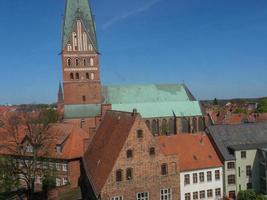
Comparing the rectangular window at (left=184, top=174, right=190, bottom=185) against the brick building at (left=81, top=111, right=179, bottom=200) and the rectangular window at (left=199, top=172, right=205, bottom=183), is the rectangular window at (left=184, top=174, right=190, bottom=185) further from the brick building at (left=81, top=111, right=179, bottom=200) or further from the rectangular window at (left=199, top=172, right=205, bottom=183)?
the brick building at (left=81, top=111, right=179, bottom=200)

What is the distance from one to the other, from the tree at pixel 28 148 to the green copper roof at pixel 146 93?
92.6ft

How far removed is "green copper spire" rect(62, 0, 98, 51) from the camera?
73.4 m

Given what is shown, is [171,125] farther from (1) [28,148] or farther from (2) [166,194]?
(2) [166,194]

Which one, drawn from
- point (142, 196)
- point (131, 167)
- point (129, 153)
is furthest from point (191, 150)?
point (129, 153)

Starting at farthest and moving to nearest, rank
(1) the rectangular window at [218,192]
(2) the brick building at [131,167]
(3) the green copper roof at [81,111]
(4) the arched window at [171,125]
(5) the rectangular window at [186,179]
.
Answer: (4) the arched window at [171,125] → (3) the green copper roof at [81,111] → (1) the rectangular window at [218,192] → (5) the rectangular window at [186,179] → (2) the brick building at [131,167]

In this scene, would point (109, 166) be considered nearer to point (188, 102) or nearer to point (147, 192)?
point (147, 192)

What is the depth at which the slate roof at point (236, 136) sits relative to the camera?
1877 inches

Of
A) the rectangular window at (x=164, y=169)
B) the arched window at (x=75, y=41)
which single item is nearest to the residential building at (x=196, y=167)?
the rectangular window at (x=164, y=169)

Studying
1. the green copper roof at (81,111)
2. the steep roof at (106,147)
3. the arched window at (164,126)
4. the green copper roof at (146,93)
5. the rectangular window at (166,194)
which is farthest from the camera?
the green copper roof at (146,93)

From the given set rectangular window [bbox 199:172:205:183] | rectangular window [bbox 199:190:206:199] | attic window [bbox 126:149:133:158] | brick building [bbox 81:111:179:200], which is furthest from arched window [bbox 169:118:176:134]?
attic window [bbox 126:149:133:158]

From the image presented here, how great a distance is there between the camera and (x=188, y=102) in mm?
77312

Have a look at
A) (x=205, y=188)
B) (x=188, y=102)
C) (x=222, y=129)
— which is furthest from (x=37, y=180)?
(x=188, y=102)

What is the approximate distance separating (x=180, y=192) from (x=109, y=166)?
33.1 ft

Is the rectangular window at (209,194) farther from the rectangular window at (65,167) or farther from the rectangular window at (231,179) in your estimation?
the rectangular window at (65,167)
